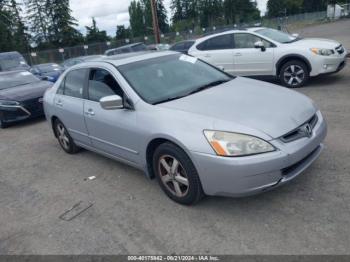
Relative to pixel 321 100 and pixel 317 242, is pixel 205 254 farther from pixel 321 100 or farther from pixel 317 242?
pixel 321 100

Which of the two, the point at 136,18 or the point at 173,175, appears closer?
the point at 173,175

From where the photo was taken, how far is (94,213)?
3873 millimetres

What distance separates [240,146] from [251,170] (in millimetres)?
239

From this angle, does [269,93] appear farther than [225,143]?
Yes

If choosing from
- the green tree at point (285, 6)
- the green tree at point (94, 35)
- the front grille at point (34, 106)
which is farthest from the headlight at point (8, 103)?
the green tree at point (285, 6)

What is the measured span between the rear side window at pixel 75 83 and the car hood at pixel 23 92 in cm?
365

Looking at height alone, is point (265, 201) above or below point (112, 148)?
below

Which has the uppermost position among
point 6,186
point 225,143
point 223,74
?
point 223,74

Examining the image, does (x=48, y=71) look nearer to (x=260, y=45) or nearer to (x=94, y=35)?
(x=260, y=45)

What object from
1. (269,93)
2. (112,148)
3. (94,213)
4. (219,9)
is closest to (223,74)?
(269,93)

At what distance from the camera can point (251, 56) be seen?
28.9 feet

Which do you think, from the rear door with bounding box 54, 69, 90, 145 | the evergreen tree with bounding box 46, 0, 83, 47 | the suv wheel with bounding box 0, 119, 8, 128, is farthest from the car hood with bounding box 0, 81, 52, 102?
the evergreen tree with bounding box 46, 0, 83, 47

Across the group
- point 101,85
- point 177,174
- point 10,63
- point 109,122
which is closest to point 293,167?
point 177,174

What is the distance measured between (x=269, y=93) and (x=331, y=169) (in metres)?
1.18
